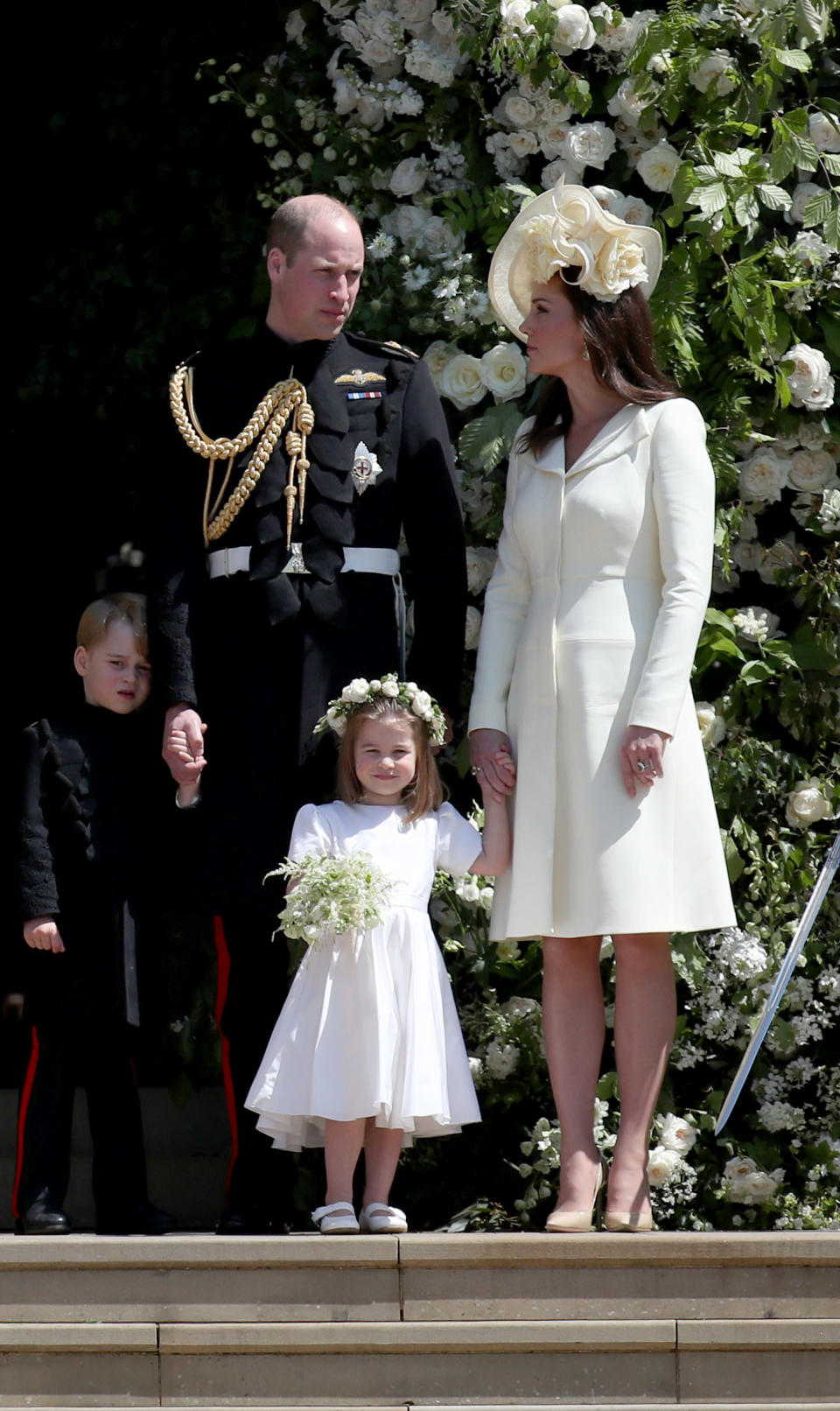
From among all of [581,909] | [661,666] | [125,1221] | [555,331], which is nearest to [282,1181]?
[125,1221]

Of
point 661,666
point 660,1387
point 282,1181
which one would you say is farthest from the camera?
point 282,1181

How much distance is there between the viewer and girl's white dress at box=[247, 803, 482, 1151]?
367 cm

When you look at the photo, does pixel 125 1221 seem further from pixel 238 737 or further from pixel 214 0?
pixel 214 0

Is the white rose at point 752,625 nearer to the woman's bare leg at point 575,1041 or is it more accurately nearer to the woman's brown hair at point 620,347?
the woman's brown hair at point 620,347

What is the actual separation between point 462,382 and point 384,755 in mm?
1211

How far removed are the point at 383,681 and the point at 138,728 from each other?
2.11ft

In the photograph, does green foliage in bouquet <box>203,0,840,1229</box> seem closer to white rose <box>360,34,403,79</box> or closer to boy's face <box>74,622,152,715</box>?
white rose <box>360,34,403,79</box>

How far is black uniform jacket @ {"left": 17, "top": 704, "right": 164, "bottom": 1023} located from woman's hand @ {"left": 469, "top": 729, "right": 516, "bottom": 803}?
2.21ft

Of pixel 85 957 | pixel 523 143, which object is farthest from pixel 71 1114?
pixel 523 143

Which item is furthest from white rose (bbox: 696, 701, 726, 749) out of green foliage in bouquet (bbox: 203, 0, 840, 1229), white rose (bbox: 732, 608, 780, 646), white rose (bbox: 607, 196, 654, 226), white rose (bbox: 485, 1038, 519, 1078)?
white rose (bbox: 607, 196, 654, 226)

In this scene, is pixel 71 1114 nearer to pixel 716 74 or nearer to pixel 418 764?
pixel 418 764

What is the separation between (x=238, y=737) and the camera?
4035mm

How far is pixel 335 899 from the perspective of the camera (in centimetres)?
367

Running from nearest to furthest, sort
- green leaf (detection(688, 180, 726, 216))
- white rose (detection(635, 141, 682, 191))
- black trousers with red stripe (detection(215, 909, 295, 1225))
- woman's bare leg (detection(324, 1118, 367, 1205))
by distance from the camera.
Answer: woman's bare leg (detection(324, 1118, 367, 1205)), black trousers with red stripe (detection(215, 909, 295, 1225)), green leaf (detection(688, 180, 726, 216)), white rose (detection(635, 141, 682, 191))
